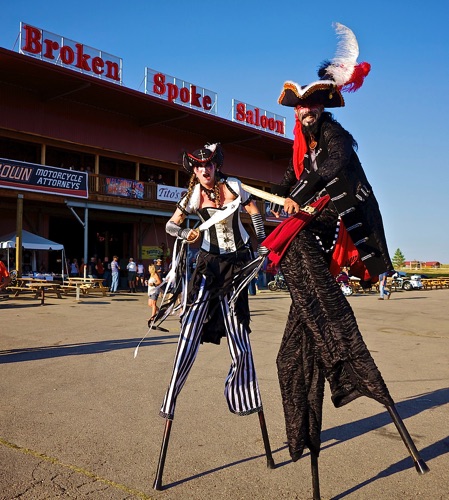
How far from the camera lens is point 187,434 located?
3939 mm

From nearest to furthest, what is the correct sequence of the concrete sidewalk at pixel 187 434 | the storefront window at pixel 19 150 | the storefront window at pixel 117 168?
the concrete sidewalk at pixel 187 434 → the storefront window at pixel 19 150 → the storefront window at pixel 117 168

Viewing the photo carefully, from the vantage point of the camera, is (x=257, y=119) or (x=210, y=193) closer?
(x=210, y=193)

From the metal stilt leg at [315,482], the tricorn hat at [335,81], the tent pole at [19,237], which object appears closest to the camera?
the metal stilt leg at [315,482]

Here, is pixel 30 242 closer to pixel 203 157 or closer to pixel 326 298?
pixel 203 157

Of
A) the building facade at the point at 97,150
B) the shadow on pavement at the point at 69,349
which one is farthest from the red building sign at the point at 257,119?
the shadow on pavement at the point at 69,349

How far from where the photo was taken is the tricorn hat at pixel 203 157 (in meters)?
3.77

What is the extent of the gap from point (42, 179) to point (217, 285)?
2306cm

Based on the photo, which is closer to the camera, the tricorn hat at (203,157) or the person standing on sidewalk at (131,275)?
the tricorn hat at (203,157)

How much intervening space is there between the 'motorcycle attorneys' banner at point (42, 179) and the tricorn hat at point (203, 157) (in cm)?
2148

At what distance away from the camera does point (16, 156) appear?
93.5 feet

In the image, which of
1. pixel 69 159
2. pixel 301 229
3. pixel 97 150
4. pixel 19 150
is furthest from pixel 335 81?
pixel 69 159

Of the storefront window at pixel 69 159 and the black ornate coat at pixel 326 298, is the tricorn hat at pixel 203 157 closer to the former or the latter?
the black ornate coat at pixel 326 298

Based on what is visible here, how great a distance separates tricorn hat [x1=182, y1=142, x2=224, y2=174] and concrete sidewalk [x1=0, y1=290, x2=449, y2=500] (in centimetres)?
184

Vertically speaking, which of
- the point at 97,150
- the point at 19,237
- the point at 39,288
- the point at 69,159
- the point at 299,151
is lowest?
the point at 39,288
